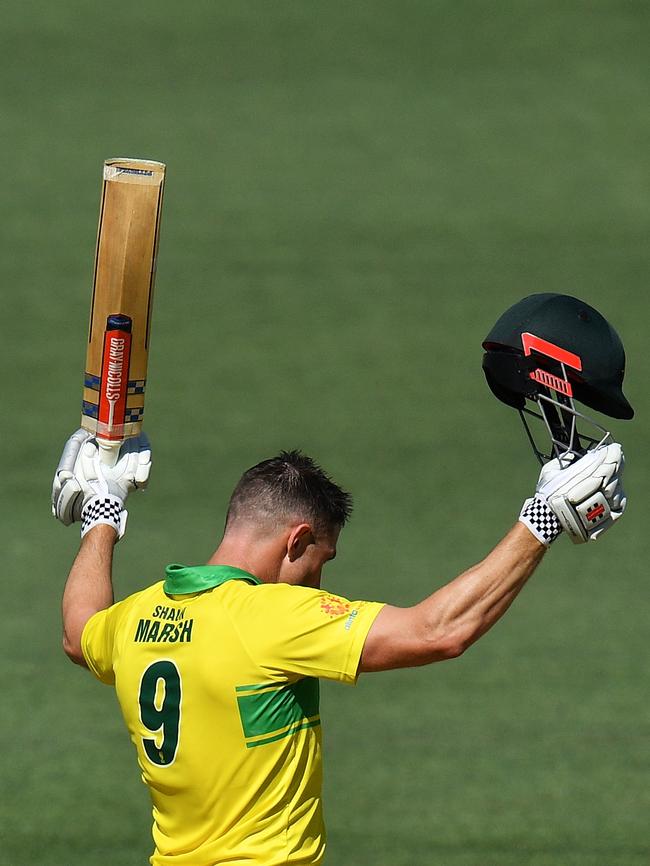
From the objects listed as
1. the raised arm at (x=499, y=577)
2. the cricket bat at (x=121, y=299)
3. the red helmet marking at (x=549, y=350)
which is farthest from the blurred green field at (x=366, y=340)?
the red helmet marking at (x=549, y=350)

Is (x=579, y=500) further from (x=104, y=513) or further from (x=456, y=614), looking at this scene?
(x=104, y=513)

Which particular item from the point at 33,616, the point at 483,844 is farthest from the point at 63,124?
the point at 483,844

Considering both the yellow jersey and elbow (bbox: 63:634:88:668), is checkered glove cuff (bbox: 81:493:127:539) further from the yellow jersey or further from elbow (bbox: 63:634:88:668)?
the yellow jersey

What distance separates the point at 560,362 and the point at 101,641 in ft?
5.45

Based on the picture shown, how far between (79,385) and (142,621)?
9635 mm

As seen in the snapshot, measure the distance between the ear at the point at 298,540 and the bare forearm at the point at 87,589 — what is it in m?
0.73

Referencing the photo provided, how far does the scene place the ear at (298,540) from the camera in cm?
444

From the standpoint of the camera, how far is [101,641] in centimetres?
455

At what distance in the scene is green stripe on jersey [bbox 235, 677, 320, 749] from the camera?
415cm

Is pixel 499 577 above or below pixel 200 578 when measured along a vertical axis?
above

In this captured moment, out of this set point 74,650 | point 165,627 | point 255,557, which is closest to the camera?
point 165,627

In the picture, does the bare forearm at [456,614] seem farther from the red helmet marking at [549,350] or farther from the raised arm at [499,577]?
the red helmet marking at [549,350]

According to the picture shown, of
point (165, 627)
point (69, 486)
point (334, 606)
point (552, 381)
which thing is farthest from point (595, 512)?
point (69, 486)

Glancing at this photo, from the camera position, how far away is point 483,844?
7.51 meters
